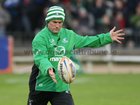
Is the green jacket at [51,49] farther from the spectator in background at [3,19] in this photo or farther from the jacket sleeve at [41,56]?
the spectator in background at [3,19]

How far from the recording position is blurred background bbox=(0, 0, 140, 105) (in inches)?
1032

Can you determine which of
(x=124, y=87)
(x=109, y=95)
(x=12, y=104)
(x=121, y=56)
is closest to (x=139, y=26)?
(x=121, y=56)

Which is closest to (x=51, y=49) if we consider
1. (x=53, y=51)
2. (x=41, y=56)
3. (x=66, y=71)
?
(x=53, y=51)

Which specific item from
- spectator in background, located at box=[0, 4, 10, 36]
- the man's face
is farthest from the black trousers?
spectator in background, located at box=[0, 4, 10, 36]

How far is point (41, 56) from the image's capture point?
10859 millimetres

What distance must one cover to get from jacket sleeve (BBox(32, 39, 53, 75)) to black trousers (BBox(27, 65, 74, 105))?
0.57m

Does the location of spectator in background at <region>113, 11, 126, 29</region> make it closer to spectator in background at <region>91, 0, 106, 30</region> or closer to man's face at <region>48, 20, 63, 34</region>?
spectator in background at <region>91, 0, 106, 30</region>

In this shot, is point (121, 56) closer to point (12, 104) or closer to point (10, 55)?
point (10, 55)

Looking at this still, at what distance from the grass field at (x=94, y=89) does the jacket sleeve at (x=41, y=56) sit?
5588 mm

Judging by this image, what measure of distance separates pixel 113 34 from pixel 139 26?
624 inches

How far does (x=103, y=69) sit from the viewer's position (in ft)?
88.3

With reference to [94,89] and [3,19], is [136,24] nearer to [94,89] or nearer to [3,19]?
[3,19]

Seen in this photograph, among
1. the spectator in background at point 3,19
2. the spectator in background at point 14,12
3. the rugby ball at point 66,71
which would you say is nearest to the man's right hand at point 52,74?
the rugby ball at point 66,71

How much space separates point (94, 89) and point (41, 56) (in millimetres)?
9692
